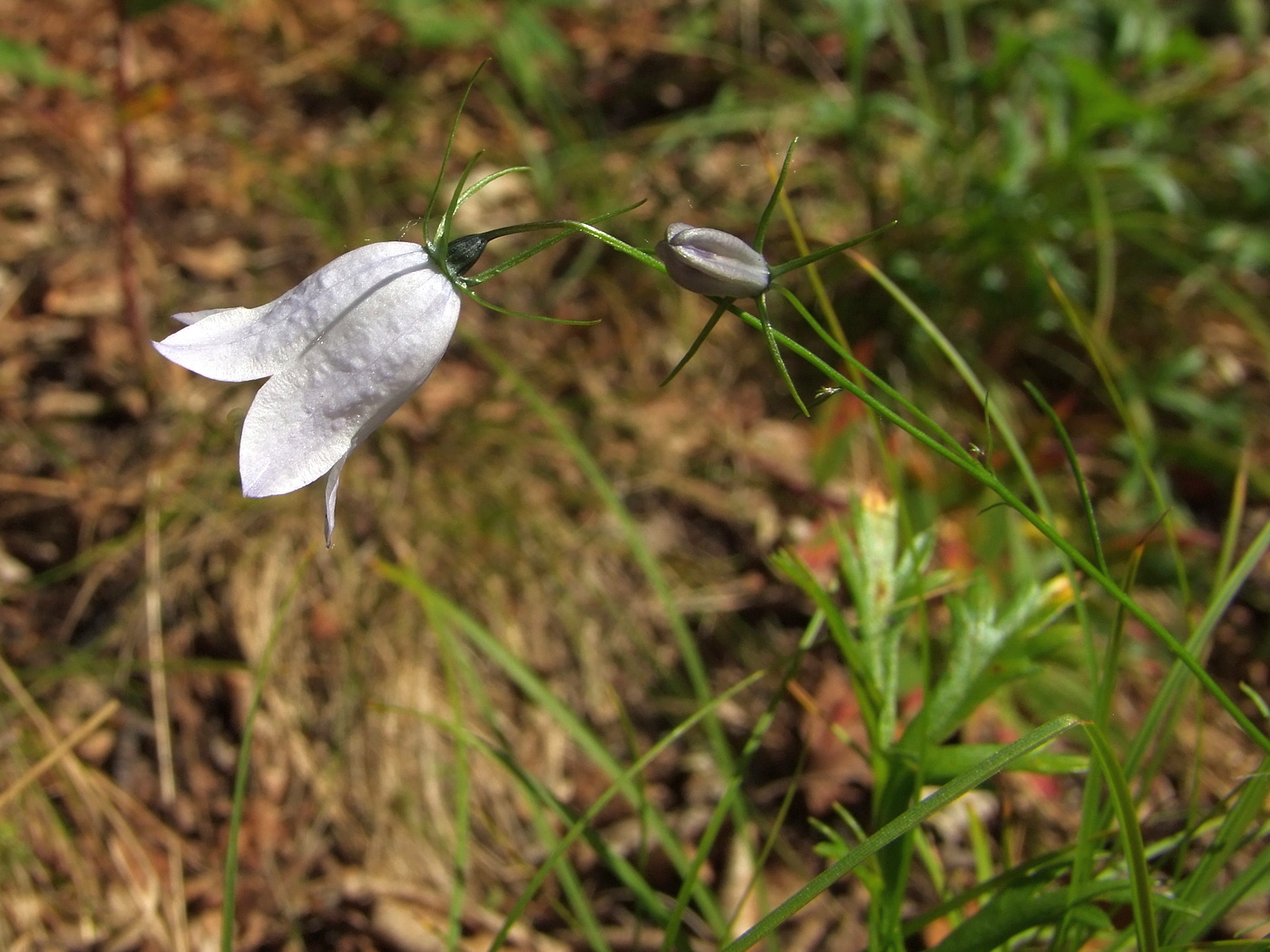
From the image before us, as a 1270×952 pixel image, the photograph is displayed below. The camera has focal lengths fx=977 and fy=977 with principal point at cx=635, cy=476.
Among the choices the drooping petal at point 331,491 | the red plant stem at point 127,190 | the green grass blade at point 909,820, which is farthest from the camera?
the red plant stem at point 127,190

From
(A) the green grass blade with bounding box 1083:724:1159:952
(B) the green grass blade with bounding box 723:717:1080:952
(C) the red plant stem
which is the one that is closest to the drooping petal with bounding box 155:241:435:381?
(B) the green grass blade with bounding box 723:717:1080:952

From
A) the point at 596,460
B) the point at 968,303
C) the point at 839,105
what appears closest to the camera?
the point at 596,460

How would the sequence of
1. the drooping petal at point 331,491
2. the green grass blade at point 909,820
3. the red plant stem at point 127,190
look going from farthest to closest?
the red plant stem at point 127,190 < the drooping petal at point 331,491 < the green grass blade at point 909,820

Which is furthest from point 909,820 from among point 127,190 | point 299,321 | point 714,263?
point 127,190

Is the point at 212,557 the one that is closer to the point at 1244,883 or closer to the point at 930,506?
the point at 930,506

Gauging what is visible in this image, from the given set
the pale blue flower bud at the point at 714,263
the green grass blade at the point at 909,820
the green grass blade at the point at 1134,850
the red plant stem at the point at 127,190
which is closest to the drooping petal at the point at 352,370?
the pale blue flower bud at the point at 714,263

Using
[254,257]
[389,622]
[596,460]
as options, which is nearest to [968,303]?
[596,460]

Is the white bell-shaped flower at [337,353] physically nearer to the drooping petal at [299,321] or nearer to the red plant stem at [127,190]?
the drooping petal at [299,321]
